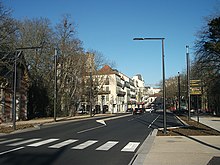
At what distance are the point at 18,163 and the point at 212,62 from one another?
112 feet

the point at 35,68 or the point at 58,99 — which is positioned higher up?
the point at 35,68

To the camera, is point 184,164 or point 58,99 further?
point 58,99

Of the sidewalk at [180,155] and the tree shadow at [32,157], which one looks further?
the tree shadow at [32,157]

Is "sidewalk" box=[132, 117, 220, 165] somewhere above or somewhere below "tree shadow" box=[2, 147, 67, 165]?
above

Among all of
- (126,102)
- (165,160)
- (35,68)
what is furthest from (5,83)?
(126,102)

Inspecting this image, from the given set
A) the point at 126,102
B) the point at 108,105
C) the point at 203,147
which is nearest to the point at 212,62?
the point at 203,147

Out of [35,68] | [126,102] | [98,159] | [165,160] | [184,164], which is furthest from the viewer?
[126,102]

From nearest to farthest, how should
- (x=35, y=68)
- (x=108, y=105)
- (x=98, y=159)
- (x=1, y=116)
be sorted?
(x=98, y=159)
(x=1, y=116)
(x=35, y=68)
(x=108, y=105)

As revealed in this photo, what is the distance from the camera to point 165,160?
9.45 m

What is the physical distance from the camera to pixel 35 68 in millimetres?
48156

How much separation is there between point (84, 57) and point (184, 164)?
1819 inches

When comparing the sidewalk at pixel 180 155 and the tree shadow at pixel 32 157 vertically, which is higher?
the sidewalk at pixel 180 155

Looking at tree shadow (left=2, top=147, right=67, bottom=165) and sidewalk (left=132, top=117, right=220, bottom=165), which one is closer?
sidewalk (left=132, top=117, right=220, bottom=165)

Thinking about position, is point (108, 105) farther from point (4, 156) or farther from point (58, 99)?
point (4, 156)
